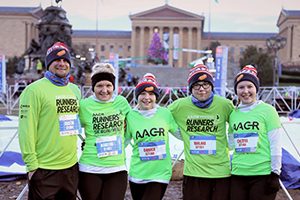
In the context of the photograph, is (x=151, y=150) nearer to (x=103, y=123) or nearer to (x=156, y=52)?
(x=103, y=123)

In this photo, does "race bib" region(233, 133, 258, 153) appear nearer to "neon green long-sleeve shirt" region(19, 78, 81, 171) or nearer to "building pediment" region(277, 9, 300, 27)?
"neon green long-sleeve shirt" region(19, 78, 81, 171)

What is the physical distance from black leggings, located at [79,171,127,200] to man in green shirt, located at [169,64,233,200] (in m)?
0.64

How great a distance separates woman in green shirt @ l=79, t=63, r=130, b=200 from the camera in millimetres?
4164

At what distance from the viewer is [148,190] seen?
14.0ft

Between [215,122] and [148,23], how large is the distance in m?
91.7

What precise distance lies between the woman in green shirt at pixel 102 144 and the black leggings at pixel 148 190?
0.49 ft

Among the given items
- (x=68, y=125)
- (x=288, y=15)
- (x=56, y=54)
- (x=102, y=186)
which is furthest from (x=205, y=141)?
(x=288, y=15)

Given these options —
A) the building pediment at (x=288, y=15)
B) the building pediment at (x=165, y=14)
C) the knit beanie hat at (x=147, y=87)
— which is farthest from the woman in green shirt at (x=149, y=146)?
the building pediment at (x=288, y=15)

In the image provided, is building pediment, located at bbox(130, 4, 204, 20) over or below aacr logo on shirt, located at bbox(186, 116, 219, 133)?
over

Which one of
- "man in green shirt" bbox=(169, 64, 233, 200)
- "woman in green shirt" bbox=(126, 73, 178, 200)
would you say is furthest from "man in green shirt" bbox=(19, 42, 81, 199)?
"man in green shirt" bbox=(169, 64, 233, 200)

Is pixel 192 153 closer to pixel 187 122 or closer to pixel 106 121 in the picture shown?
pixel 187 122

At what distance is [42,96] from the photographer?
3.93m

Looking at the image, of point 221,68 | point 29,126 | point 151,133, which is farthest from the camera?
point 221,68

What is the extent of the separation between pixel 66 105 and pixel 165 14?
93.1 meters
